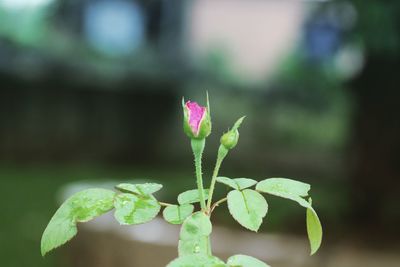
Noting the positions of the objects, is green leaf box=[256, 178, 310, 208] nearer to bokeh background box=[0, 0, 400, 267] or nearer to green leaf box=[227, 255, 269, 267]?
green leaf box=[227, 255, 269, 267]

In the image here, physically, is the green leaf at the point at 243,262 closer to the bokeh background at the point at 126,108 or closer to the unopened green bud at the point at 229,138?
the unopened green bud at the point at 229,138

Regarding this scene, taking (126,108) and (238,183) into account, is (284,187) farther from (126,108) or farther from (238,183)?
(126,108)

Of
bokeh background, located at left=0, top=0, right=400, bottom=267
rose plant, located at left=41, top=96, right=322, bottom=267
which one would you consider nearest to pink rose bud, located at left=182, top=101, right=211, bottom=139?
rose plant, located at left=41, top=96, right=322, bottom=267

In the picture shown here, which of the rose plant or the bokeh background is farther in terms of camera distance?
the bokeh background

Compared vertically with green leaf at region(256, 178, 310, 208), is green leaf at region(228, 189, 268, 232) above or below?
below

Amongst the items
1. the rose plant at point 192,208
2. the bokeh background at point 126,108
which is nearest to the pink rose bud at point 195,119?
the rose plant at point 192,208

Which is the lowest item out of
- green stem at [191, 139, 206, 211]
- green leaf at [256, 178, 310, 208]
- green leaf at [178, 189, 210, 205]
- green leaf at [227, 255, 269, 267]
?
green leaf at [227, 255, 269, 267]
